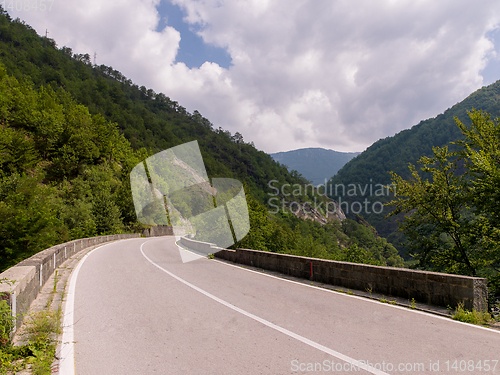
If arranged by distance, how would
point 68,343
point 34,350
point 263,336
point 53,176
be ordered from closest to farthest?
1. point 34,350
2. point 68,343
3. point 263,336
4. point 53,176

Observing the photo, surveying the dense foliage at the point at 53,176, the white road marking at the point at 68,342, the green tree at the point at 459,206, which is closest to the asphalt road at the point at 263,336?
the white road marking at the point at 68,342

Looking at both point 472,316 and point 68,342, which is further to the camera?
point 472,316

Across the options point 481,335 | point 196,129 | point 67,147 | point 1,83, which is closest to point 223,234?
point 481,335

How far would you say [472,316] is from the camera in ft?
16.7

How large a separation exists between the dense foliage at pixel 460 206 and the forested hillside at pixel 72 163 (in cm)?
912

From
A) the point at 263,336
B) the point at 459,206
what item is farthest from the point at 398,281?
the point at 459,206

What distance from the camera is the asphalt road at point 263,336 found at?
11.3ft

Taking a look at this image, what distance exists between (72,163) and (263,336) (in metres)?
66.4

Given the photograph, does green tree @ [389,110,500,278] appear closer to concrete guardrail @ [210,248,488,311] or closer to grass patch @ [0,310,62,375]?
concrete guardrail @ [210,248,488,311]

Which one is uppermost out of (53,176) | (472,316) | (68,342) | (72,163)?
(72,163)

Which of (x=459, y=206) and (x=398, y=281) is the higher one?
(x=459, y=206)

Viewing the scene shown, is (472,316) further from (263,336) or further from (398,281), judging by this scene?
(263,336)

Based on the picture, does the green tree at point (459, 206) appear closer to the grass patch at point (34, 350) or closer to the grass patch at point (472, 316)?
the grass patch at point (472, 316)

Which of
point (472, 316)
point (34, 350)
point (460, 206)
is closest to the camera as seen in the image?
point (34, 350)
